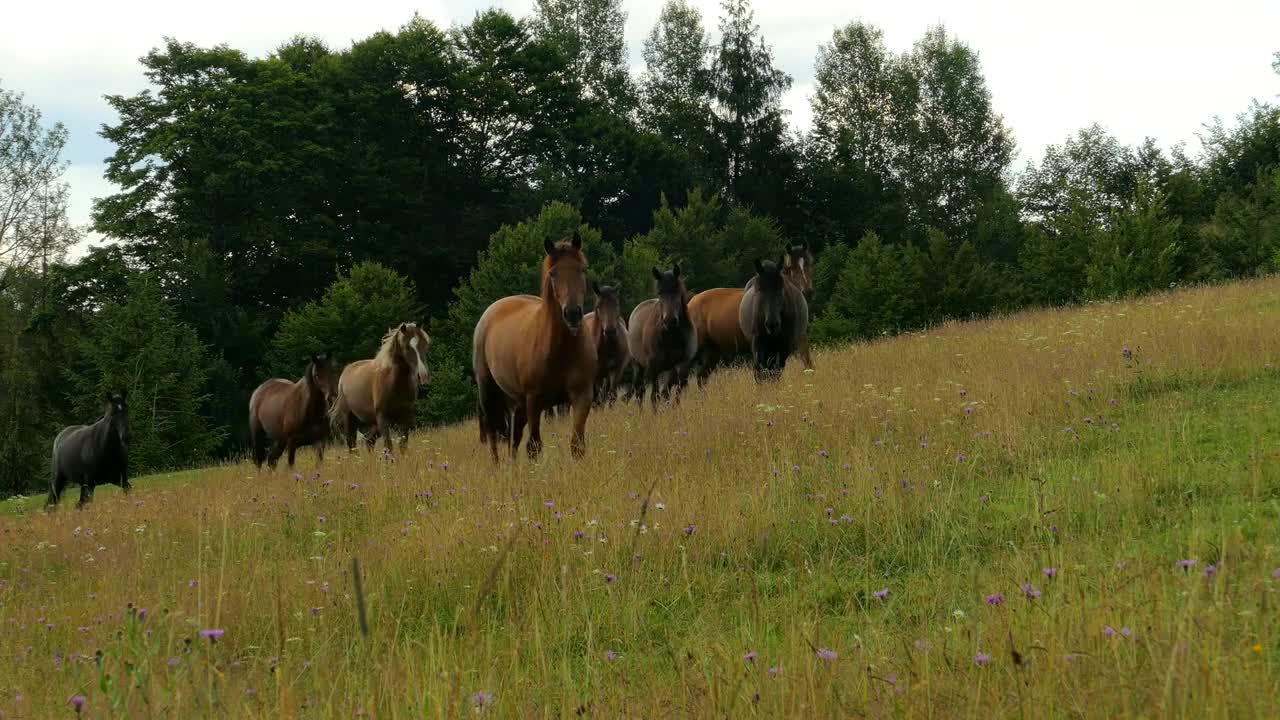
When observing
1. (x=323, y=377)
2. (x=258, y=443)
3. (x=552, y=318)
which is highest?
(x=552, y=318)

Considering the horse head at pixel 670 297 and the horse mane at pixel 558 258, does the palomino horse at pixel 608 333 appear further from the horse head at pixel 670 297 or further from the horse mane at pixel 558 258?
the horse mane at pixel 558 258

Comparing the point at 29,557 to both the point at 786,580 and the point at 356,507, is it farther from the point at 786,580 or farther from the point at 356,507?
the point at 786,580

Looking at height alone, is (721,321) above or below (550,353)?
above

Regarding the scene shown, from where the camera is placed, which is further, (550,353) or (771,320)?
(771,320)

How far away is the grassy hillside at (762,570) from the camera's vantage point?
9.08ft

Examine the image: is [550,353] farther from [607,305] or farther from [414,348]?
[414,348]

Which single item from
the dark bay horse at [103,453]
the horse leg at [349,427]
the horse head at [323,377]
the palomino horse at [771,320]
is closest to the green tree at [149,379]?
the dark bay horse at [103,453]

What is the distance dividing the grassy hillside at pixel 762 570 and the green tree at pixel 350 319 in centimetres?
2744

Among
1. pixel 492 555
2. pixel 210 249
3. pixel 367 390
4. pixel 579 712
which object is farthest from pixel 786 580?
pixel 210 249

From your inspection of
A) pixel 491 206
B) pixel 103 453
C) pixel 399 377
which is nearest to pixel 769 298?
pixel 399 377

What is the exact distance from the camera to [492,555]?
5.57m

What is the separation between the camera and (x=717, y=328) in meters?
17.8

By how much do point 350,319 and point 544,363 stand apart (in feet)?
102

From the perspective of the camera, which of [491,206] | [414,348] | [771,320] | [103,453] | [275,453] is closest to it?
[771,320]
